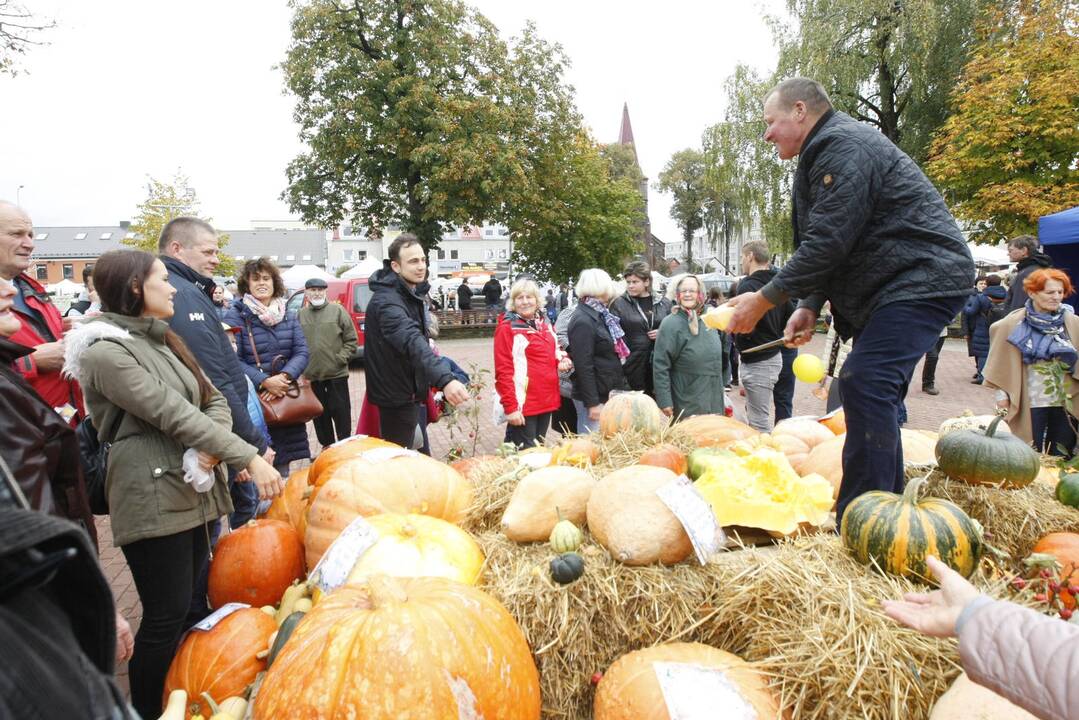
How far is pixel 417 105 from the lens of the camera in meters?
21.9

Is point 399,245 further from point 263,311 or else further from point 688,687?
point 688,687

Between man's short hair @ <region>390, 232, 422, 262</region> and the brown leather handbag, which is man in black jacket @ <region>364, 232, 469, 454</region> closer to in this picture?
man's short hair @ <region>390, 232, 422, 262</region>

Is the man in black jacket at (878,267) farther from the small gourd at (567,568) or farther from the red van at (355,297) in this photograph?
the red van at (355,297)

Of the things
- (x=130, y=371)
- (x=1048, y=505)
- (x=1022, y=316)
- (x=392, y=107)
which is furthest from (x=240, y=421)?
(x=392, y=107)

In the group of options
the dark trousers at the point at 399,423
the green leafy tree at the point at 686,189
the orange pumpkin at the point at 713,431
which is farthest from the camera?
the green leafy tree at the point at 686,189

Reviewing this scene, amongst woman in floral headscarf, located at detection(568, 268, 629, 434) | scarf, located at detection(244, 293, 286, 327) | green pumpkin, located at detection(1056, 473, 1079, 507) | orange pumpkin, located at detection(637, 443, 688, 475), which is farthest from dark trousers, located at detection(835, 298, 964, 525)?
scarf, located at detection(244, 293, 286, 327)

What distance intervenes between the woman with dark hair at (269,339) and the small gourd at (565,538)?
3.70m

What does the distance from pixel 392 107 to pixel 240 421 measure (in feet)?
73.0

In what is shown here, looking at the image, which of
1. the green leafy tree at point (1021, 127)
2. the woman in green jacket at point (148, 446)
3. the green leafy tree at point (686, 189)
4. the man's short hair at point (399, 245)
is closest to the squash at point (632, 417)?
the man's short hair at point (399, 245)

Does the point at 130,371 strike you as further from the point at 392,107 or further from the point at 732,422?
the point at 392,107

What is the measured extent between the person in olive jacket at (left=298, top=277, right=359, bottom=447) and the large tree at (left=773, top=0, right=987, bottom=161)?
17.5m

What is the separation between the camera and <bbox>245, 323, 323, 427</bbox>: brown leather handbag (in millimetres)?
5082

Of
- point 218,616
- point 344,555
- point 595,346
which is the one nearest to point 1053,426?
point 595,346

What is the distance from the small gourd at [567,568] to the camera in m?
2.01
